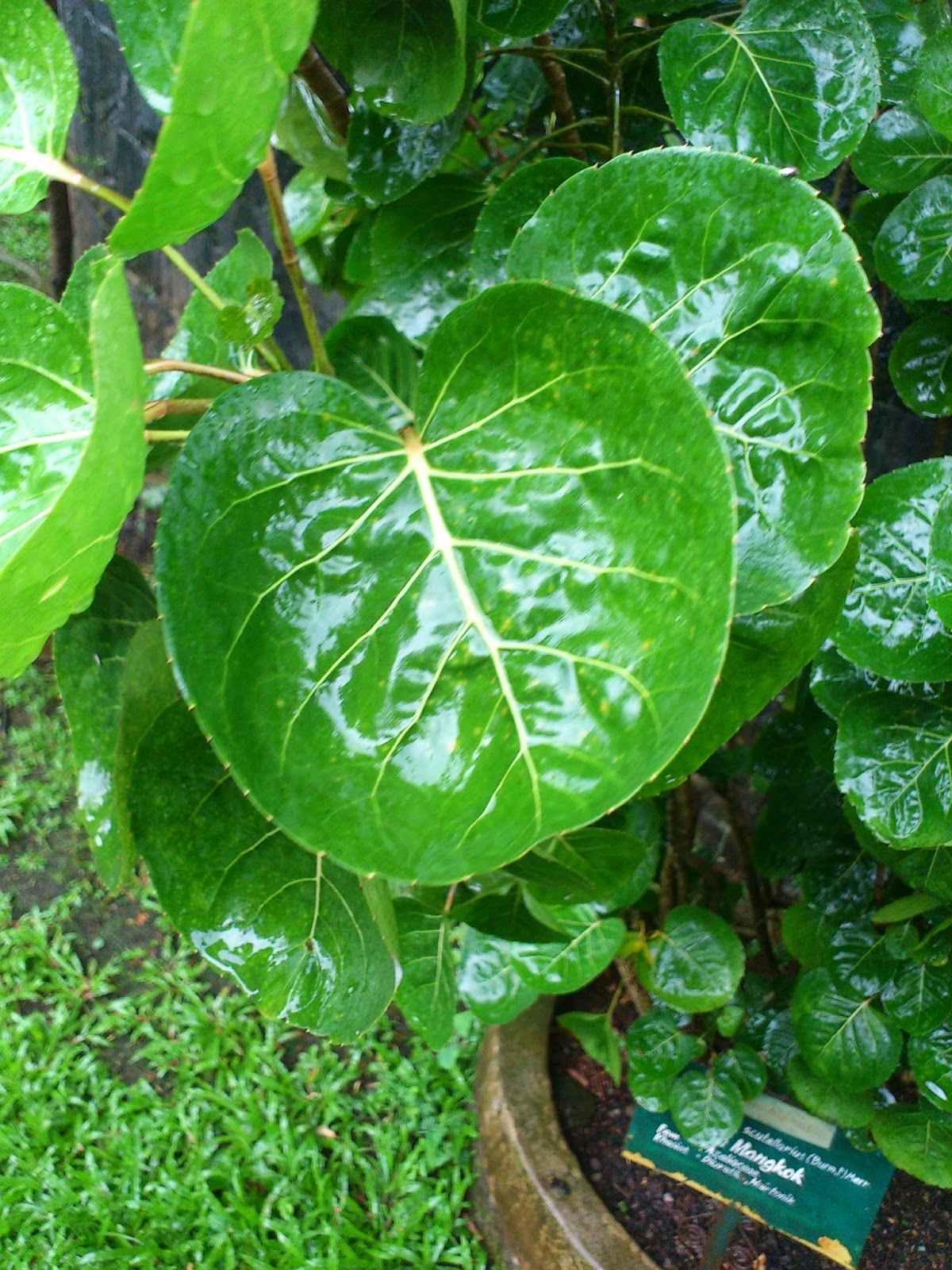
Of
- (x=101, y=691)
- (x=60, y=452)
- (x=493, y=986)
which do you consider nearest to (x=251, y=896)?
(x=101, y=691)

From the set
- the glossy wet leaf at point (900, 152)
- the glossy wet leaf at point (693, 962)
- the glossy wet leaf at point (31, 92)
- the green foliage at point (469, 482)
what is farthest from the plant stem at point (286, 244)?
the glossy wet leaf at point (693, 962)

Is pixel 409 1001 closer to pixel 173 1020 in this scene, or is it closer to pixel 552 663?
pixel 552 663

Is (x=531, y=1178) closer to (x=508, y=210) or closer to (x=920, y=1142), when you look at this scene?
(x=920, y=1142)

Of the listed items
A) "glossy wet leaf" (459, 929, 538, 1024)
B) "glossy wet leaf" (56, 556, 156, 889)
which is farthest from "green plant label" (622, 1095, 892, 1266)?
"glossy wet leaf" (56, 556, 156, 889)

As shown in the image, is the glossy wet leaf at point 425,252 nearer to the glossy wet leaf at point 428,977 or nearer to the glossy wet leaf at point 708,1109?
the glossy wet leaf at point 428,977

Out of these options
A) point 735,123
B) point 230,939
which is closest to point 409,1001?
point 230,939

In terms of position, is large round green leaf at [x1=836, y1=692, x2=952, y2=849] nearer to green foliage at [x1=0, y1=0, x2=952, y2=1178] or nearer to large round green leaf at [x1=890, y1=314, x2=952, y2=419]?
green foliage at [x1=0, y1=0, x2=952, y2=1178]
